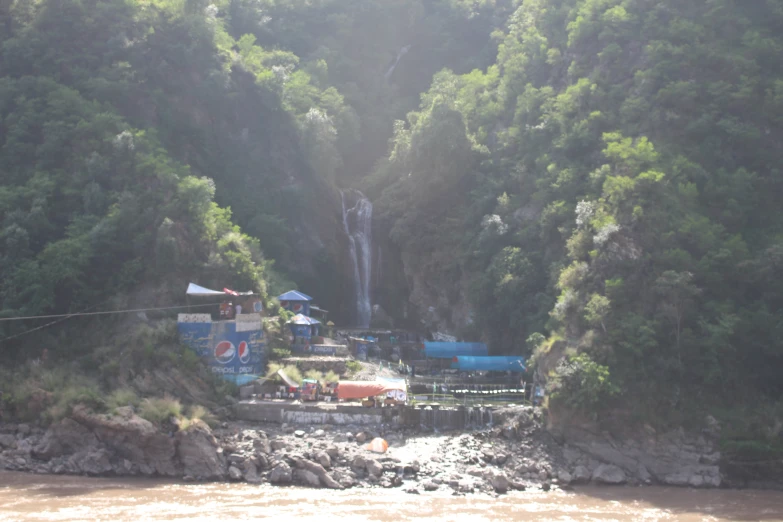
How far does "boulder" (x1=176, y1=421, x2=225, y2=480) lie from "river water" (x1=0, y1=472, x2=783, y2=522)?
2.84ft

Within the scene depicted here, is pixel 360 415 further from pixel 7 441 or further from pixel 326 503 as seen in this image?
pixel 7 441

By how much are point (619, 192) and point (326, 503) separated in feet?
67.7

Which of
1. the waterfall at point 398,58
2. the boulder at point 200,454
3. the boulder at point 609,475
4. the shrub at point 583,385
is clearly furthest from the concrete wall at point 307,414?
the waterfall at point 398,58

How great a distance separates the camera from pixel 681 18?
160 feet

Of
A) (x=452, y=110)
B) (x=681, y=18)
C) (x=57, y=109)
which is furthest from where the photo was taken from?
(x=452, y=110)

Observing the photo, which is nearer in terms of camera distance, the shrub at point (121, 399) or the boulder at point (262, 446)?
the boulder at point (262, 446)

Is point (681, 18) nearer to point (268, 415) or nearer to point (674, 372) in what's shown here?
point (674, 372)

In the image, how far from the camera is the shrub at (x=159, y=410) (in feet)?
101

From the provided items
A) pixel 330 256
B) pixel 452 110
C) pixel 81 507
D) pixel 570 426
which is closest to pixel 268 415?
pixel 81 507

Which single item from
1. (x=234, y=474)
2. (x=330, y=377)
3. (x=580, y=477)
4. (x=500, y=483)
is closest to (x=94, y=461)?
(x=234, y=474)

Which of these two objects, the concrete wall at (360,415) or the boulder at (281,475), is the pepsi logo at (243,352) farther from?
the boulder at (281,475)

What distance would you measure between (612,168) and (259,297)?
64.6 feet

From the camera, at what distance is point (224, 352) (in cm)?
3609

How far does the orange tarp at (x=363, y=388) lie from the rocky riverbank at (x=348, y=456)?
2052 millimetres
